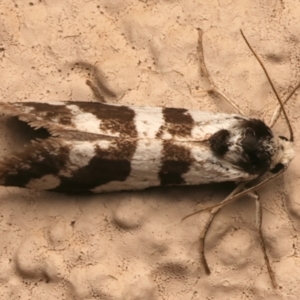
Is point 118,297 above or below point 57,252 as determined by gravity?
below

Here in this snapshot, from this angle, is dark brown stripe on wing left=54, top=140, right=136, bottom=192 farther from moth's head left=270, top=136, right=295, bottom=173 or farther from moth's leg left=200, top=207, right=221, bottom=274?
moth's head left=270, top=136, right=295, bottom=173

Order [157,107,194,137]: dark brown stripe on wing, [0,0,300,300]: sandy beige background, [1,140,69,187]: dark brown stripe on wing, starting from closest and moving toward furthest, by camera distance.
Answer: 1. [1,140,69,187]: dark brown stripe on wing
2. [157,107,194,137]: dark brown stripe on wing
3. [0,0,300,300]: sandy beige background

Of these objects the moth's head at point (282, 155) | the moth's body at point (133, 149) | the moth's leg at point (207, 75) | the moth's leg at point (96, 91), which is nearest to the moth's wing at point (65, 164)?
the moth's body at point (133, 149)

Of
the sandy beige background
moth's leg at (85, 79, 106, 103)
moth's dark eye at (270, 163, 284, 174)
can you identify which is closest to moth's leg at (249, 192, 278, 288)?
the sandy beige background

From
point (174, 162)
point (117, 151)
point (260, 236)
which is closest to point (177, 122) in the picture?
point (174, 162)

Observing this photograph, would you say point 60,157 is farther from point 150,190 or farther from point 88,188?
point 150,190

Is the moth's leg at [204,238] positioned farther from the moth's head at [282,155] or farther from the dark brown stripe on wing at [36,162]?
the dark brown stripe on wing at [36,162]

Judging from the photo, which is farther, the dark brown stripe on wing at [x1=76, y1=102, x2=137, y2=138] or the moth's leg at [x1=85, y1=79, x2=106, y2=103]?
the moth's leg at [x1=85, y1=79, x2=106, y2=103]

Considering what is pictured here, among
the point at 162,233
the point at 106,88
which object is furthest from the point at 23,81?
the point at 162,233
